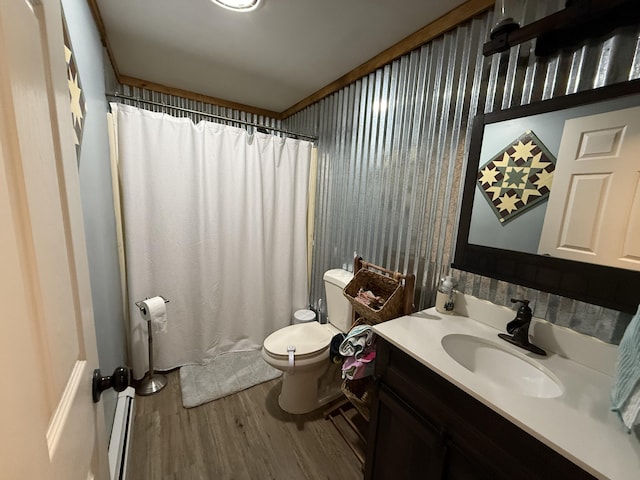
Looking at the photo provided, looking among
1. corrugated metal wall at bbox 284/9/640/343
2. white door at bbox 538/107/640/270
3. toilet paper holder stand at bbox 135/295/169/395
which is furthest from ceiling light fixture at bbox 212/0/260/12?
toilet paper holder stand at bbox 135/295/169/395

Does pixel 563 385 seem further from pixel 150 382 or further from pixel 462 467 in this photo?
pixel 150 382

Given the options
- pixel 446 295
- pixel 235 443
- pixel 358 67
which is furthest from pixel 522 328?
pixel 358 67

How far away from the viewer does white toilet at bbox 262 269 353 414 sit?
1.63m

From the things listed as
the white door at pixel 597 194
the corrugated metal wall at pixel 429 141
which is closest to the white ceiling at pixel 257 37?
the corrugated metal wall at pixel 429 141

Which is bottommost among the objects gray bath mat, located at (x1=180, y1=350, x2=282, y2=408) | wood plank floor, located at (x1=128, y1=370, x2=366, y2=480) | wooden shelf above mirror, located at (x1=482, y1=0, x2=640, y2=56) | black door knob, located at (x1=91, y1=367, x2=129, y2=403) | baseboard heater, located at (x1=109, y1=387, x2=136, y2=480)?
wood plank floor, located at (x1=128, y1=370, x2=366, y2=480)

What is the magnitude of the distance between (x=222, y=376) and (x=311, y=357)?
2.88 feet

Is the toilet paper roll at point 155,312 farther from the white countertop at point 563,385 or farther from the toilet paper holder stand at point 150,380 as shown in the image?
the white countertop at point 563,385

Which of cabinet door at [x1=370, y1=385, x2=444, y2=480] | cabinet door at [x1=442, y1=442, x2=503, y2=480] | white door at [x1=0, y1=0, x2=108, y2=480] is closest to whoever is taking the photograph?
white door at [x1=0, y1=0, x2=108, y2=480]

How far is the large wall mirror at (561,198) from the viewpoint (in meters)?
0.86

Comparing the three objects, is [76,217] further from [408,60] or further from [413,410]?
[408,60]

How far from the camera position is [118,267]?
5.86ft

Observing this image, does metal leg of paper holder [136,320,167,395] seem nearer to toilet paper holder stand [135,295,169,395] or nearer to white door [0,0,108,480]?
toilet paper holder stand [135,295,169,395]

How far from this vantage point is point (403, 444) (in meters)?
1.05

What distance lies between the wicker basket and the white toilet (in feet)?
0.63
